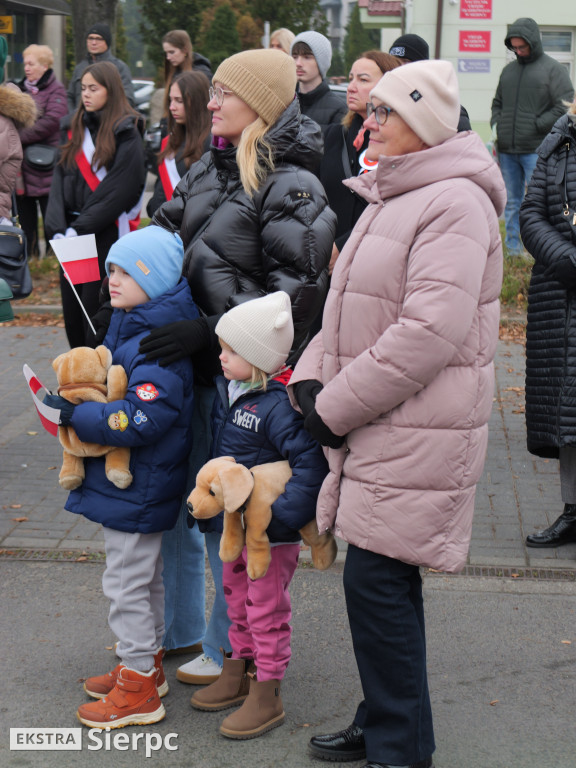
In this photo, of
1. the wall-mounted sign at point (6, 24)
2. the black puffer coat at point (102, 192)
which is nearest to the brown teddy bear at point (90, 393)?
the black puffer coat at point (102, 192)

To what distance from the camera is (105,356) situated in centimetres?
370

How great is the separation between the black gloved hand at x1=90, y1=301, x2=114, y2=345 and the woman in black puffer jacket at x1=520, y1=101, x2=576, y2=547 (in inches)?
83.7

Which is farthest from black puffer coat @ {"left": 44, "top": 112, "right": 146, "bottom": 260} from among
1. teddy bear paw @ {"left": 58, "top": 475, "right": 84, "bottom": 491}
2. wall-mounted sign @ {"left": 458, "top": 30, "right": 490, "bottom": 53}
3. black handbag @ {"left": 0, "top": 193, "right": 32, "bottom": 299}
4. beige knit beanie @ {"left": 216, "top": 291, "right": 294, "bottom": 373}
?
wall-mounted sign @ {"left": 458, "top": 30, "right": 490, "bottom": 53}

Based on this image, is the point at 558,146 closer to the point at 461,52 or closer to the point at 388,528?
the point at 388,528

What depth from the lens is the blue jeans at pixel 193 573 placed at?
393cm

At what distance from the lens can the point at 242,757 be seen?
11.6ft

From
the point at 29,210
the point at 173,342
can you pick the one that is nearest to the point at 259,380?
the point at 173,342

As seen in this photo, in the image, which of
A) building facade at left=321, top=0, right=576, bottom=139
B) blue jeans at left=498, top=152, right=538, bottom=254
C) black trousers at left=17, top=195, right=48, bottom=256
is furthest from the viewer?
building facade at left=321, top=0, right=576, bottom=139

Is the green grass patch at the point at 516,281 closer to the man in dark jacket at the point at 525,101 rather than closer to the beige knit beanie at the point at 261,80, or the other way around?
the man in dark jacket at the point at 525,101

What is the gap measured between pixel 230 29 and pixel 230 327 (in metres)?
→ 30.6

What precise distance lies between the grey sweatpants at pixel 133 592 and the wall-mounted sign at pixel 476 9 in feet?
60.2

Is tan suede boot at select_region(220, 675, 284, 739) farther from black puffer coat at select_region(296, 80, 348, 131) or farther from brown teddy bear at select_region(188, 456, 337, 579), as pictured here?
black puffer coat at select_region(296, 80, 348, 131)

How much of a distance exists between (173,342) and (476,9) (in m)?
18.3

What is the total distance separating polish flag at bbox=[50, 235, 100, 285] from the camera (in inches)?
169
